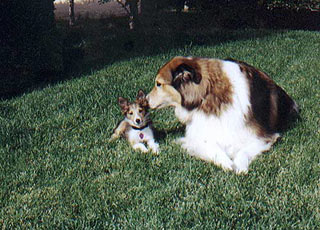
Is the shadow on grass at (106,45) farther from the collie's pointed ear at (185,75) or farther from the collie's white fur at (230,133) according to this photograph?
the collie's white fur at (230,133)

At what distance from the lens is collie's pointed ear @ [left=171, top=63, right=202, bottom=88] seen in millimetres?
4102

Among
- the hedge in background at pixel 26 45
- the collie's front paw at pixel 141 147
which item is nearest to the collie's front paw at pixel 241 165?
the collie's front paw at pixel 141 147

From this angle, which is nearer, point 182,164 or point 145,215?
point 145,215

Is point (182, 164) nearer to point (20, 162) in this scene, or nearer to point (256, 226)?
point (256, 226)

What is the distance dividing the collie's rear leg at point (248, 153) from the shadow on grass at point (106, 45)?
4.73 meters

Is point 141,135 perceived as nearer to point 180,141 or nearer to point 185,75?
point 180,141

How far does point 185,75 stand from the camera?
4.12m

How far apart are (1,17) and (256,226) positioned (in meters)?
6.30

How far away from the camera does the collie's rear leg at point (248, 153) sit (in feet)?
13.2

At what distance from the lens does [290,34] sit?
12.6 meters

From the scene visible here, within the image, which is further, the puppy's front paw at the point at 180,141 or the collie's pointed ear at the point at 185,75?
the puppy's front paw at the point at 180,141

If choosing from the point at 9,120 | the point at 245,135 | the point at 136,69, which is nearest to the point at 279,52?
the point at 136,69

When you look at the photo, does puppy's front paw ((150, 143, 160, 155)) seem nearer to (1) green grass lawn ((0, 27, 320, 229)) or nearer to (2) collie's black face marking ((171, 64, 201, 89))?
(1) green grass lawn ((0, 27, 320, 229))

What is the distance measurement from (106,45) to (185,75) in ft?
22.9
